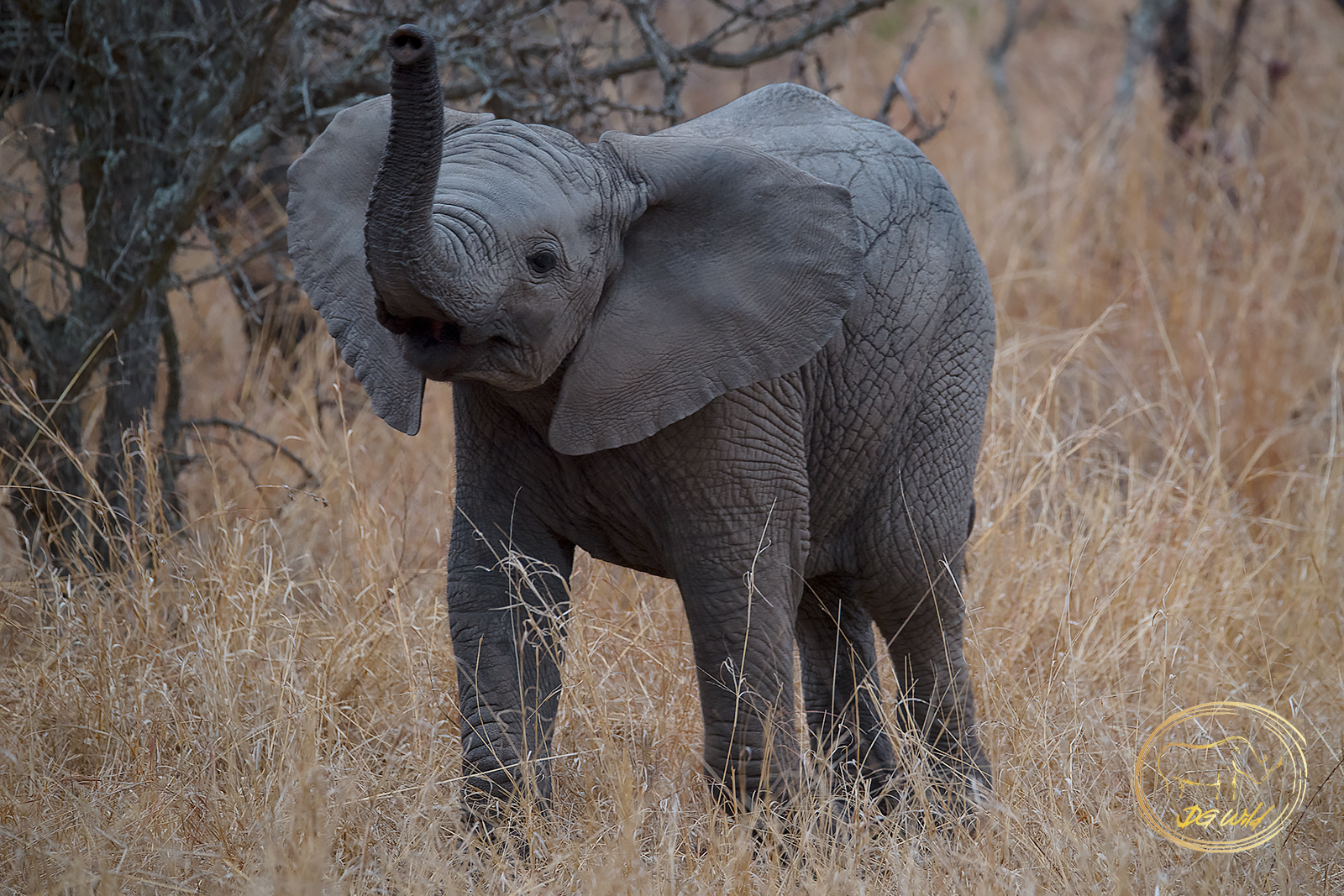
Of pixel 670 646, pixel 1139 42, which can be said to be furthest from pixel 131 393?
pixel 1139 42

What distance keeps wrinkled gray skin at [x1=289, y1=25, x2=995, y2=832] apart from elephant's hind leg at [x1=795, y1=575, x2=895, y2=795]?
0.29 m

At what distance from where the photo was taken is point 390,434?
550 centimetres

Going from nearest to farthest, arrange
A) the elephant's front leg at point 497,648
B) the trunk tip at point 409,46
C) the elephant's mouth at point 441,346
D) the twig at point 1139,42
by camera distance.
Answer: the trunk tip at point 409,46, the elephant's mouth at point 441,346, the elephant's front leg at point 497,648, the twig at point 1139,42

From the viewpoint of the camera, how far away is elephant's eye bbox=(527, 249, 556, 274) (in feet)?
8.21

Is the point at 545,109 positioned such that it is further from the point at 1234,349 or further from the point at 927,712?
the point at 1234,349

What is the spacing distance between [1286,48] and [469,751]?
7.96m

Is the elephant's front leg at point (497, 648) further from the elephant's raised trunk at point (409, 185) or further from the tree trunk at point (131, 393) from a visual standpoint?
the tree trunk at point (131, 393)

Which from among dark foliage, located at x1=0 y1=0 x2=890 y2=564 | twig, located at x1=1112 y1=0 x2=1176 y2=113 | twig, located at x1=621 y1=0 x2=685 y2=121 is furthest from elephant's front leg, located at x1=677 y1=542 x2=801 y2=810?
Answer: twig, located at x1=1112 y1=0 x2=1176 y2=113

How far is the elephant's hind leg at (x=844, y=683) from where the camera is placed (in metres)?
3.70

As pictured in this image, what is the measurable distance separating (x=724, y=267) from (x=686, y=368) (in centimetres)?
23

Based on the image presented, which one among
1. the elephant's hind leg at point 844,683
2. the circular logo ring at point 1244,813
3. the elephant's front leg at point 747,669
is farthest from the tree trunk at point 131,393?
the circular logo ring at point 1244,813

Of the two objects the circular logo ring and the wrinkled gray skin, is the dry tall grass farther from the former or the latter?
the wrinkled gray skin

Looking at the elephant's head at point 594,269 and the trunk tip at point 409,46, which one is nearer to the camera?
the trunk tip at point 409,46

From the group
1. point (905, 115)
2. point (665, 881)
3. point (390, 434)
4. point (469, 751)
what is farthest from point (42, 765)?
point (905, 115)
